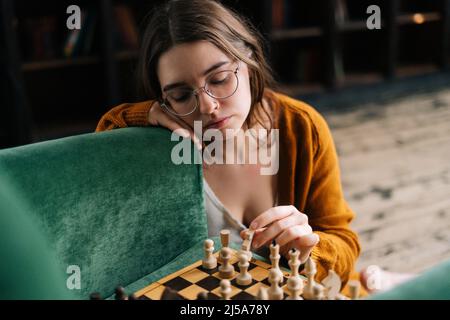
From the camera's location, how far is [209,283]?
105cm

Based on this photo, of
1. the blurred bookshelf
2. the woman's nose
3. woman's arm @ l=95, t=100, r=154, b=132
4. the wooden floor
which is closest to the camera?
the woman's nose

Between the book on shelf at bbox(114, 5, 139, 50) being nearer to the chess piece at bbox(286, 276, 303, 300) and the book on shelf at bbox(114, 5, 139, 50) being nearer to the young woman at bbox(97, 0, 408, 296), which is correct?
the young woman at bbox(97, 0, 408, 296)

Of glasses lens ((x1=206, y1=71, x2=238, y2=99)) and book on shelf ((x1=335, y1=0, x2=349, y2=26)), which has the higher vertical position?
book on shelf ((x1=335, y1=0, x2=349, y2=26))

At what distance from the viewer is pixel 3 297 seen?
0.97 metres

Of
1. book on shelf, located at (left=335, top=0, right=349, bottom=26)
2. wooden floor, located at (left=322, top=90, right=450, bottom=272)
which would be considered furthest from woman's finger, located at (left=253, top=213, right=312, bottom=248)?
book on shelf, located at (left=335, top=0, right=349, bottom=26)

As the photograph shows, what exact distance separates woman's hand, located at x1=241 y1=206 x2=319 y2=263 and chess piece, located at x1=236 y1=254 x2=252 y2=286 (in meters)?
0.08

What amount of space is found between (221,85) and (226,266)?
438mm

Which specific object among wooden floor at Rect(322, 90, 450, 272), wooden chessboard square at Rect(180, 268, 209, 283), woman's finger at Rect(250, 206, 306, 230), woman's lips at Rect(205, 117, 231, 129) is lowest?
wooden floor at Rect(322, 90, 450, 272)

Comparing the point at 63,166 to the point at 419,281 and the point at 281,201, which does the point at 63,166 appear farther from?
the point at 419,281

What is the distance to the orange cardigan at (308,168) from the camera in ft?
4.62

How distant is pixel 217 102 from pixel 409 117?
3157mm

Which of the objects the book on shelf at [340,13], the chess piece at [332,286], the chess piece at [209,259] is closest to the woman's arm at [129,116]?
the chess piece at [209,259]

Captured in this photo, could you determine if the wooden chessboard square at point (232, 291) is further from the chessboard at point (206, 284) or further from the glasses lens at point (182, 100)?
the glasses lens at point (182, 100)

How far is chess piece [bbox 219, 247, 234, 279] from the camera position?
105cm
